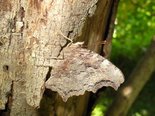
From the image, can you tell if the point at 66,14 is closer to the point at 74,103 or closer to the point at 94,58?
the point at 94,58

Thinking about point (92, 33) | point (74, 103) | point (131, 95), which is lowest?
point (131, 95)

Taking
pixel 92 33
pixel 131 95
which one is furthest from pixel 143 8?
pixel 92 33

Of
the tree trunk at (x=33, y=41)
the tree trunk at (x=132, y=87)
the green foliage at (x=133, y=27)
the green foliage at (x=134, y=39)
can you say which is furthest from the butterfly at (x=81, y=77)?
the green foliage at (x=133, y=27)

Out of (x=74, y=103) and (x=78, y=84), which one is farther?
(x=74, y=103)

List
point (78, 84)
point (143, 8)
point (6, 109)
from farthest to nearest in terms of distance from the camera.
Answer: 1. point (143, 8)
2. point (6, 109)
3. point (78, 84)

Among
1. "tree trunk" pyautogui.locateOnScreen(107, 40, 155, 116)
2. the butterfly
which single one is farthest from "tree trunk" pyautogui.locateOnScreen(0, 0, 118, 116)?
"tree trunk" pyautogui.locateOnScreen(107, 40, 155, 116)

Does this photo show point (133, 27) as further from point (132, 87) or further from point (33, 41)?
point (33, 41)
